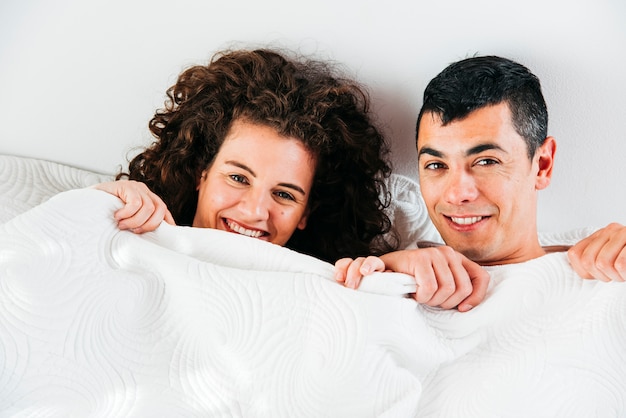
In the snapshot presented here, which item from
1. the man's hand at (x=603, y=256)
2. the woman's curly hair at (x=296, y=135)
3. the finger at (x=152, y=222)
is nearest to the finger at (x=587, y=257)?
the man's hand at (x=603, y=256)

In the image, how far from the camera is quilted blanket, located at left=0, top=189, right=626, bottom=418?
100cm

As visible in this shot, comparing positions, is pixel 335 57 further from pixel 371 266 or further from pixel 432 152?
pixel 371 266

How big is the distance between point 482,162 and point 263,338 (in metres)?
0.55

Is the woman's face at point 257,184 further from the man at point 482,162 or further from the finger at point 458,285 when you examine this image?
the finger at point 458,285

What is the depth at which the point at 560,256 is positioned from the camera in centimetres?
113

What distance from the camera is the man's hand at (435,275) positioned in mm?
1092

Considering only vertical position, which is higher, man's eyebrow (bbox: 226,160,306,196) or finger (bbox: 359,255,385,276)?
man's eyebrow (bbox: 226,160,306,196)

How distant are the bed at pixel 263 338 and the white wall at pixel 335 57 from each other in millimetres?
437

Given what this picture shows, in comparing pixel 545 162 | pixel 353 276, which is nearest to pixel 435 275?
pixel 353 276

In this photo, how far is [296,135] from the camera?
1.34 meters

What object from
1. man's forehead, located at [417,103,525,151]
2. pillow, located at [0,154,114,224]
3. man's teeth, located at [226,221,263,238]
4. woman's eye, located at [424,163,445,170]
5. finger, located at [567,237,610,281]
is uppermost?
man's forehead, located at [417,103,525,151]

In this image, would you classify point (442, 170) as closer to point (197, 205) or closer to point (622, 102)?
point (622, 102)

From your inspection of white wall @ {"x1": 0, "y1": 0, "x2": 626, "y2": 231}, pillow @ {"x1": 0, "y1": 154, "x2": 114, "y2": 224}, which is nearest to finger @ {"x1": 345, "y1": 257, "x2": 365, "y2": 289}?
white wall @ {"x1": 0, "y1": 0, "x2": 626, "y2": 231}

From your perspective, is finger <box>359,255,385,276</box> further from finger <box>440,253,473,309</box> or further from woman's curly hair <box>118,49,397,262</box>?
woman's curly hair <box>118,49,397,262</box>
